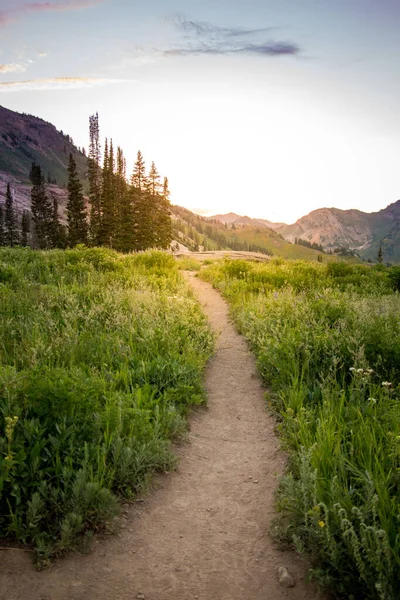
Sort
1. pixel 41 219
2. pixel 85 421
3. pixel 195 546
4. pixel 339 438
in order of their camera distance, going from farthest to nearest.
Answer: pixel 41 219 → pixel 85 421 → pixel 339 438 → pixel 195 546

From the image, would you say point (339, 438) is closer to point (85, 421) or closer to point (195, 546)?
point (195, 546)

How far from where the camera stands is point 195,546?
384cm

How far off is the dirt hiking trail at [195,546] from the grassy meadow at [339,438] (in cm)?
30

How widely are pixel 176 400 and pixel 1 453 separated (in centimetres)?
294

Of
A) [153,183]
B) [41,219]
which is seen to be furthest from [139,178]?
[41,219]

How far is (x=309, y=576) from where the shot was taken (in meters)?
3.25

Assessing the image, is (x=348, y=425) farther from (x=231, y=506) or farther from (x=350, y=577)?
(x=350, y=577)

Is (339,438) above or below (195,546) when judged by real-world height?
above

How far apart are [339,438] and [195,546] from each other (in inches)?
74.1

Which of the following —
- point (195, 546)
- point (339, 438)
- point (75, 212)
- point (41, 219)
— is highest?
point (41, 219)

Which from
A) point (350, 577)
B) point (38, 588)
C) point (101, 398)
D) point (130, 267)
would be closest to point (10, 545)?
point (38, 588)

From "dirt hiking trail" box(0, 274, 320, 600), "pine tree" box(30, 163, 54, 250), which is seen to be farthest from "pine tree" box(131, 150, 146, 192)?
"dirt hiking trail" box(0, 274, 320, 600)

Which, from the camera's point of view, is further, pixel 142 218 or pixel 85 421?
pixel 142 218

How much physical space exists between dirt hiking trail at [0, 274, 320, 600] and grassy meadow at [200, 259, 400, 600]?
0.99 feet
